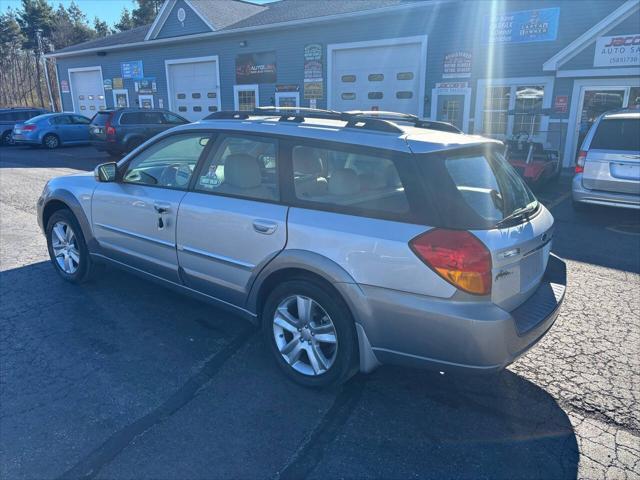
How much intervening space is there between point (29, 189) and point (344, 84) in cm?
1029

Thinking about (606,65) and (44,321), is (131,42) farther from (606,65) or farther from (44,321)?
(44,321)

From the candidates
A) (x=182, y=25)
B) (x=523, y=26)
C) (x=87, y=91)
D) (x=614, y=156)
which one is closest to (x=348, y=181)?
(x=614, y=156)

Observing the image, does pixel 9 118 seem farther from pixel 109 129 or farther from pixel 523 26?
pixel 523 26

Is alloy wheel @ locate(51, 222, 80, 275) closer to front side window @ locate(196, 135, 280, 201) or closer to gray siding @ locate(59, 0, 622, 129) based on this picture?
front side window @ locate(196, 135, 280, 201)

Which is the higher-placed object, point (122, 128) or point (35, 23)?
point (35, 23)

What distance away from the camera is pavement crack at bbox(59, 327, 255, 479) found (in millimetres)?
2389

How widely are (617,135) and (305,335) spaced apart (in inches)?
261

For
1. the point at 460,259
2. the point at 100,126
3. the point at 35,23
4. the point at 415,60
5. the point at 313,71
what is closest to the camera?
the point at 460,259

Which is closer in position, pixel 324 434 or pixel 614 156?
pixel 324 434

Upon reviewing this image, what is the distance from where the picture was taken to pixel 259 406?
114 inches

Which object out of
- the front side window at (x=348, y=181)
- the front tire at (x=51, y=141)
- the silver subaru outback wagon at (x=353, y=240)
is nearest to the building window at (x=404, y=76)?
the silver subaru outback wagon at (x=353, y=240)

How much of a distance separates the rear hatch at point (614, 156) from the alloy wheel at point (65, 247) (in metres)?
7.29

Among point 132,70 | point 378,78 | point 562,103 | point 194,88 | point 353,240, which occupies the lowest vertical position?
point 353,240

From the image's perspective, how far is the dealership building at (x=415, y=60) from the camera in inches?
479
